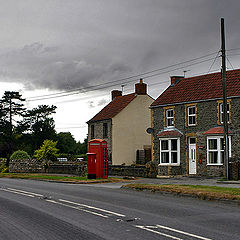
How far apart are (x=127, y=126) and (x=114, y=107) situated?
329 cm

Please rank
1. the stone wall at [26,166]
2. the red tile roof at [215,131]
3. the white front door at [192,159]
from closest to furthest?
the red tile roof at [215,131] → the white front door at [192,159] → the stone wall at [26,166]

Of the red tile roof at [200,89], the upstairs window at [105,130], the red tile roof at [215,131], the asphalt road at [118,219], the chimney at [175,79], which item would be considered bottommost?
the asphalt road at [118,219]

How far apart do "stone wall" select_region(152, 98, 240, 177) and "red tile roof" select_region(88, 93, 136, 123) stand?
12698 mm

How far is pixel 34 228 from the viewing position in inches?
393

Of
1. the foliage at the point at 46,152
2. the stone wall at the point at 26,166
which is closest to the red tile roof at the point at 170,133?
the stone wall at the point at 26,166

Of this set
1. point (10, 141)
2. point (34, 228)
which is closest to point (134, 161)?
point (10, 141)

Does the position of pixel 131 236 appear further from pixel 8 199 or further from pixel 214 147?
pixel 214 147

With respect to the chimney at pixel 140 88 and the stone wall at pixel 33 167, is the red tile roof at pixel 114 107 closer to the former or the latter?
the chimney at pixel 140 88

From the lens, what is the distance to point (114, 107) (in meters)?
51.2

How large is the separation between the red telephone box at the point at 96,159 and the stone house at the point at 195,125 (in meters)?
7.49

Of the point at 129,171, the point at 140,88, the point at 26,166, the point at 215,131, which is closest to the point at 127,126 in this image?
the point at 140,88

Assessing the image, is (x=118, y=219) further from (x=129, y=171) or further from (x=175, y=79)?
(x=175, y=79)

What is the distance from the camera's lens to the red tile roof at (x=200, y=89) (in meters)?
32.9

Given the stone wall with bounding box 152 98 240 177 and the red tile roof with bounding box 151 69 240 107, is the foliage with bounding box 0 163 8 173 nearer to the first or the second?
the stone wall with bounding box 152 98 240 177
